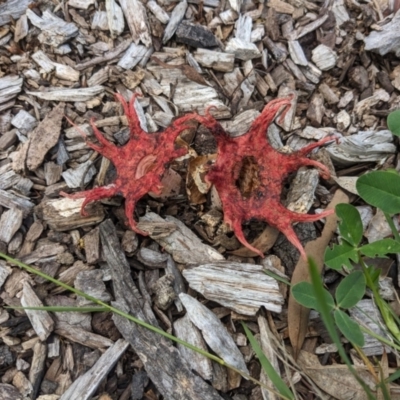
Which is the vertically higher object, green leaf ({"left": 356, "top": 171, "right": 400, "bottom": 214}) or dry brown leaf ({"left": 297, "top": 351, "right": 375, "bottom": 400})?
green leaf ({"left": 356, "top": 171, "right": 400, "bottom": 214})

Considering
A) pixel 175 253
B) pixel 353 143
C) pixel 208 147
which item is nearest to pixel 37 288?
pixel 175 253

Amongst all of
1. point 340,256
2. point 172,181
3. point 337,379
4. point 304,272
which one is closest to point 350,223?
point 340,256

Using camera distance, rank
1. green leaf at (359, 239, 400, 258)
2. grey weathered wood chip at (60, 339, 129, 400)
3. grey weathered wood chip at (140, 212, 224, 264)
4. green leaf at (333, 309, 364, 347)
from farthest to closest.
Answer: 1. grey weathered wood chip at (140, 212, 224, 264)
2. grey weathered wood chip at (60, 339, 129, 400)
3. green leaf at (359, 239, 400, 258)
4. green leaf at (333, 309, 364, 347)

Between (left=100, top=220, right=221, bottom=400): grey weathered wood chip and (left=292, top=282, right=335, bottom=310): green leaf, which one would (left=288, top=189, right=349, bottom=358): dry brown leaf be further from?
(left=100, top=220, right=221, bottom=400): grey weathered wood chip

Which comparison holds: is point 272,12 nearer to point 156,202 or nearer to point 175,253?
point 156,202

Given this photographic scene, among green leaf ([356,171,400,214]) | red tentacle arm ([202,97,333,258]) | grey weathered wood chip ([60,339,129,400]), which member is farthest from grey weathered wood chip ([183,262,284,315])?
green leaf ([356,171,400,214])

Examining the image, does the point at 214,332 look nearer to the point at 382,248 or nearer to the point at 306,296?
the point at 306,296
